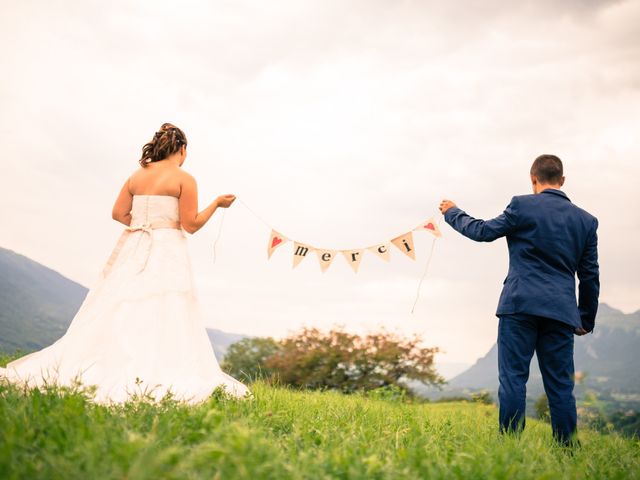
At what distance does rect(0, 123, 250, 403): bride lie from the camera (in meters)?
4.23

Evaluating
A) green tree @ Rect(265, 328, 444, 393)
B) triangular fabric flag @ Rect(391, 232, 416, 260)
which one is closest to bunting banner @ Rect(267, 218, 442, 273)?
triangular fabric flag @ Rect(391, 232, 416, 260)

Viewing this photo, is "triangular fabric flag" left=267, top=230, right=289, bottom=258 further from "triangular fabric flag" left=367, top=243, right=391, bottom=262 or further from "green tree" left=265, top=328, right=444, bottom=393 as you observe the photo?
"green tree" left=265, top=328, right=444, bottom=393

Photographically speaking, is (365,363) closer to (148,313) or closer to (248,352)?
(248,352)

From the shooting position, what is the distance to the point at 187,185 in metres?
4.84

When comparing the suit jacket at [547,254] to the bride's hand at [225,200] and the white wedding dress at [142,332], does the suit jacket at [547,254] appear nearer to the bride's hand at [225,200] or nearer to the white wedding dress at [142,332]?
the bride's hand at [225,200]

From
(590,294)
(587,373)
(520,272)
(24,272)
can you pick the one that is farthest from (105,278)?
(24,272)

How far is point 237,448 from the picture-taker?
2.44 metres

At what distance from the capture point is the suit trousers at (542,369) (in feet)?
14.0

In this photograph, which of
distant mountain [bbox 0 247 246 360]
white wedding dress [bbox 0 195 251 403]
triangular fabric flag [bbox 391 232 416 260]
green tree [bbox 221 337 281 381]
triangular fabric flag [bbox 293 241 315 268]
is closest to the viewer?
white wedding dress [bbox 0 195 251 403]

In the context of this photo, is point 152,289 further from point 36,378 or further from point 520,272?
point 520,272

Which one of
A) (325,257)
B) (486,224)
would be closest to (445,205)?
(486,224)

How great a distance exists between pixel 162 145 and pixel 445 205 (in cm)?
298

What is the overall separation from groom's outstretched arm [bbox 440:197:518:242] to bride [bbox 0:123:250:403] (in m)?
2.40

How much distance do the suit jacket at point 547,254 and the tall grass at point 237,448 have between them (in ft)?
3.78
